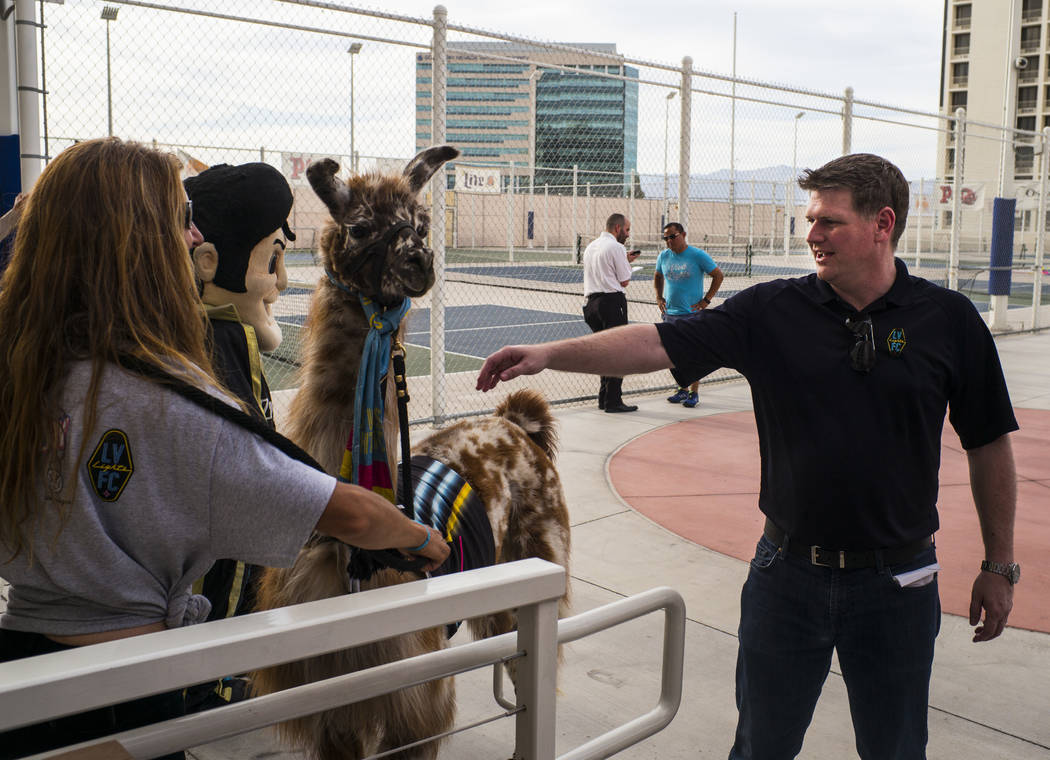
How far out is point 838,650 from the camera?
8.15 ft

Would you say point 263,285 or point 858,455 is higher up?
point 263,285

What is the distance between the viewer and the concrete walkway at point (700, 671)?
11.1 feet

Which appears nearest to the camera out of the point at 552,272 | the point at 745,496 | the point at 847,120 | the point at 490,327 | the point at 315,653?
the point at 315,653

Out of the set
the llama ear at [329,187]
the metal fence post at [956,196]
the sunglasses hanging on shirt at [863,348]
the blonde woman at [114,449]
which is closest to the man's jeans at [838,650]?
the sunglasses hanging on shirt at [863,348]

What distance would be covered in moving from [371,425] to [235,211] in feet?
2.83

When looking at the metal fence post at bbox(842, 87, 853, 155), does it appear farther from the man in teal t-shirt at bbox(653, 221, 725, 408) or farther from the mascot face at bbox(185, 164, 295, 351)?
the mascot face at bbox(185, 164, 295, 351)

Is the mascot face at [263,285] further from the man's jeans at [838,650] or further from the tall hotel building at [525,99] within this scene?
the tall hotel building at [525,99]

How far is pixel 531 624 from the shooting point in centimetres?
160

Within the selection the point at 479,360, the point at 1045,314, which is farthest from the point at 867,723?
the point at 1045,314

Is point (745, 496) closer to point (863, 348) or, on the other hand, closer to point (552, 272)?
point (863, 348)

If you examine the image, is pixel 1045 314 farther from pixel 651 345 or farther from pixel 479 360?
pixel 651 345

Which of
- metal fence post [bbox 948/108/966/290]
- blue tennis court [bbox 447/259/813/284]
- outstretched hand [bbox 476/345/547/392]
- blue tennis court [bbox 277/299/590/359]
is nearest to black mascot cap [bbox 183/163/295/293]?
outstretched hand [bbox 476/345/547/392]

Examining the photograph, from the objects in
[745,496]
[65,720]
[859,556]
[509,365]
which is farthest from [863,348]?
[745,496]

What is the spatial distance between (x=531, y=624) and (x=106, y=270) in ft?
3.09
